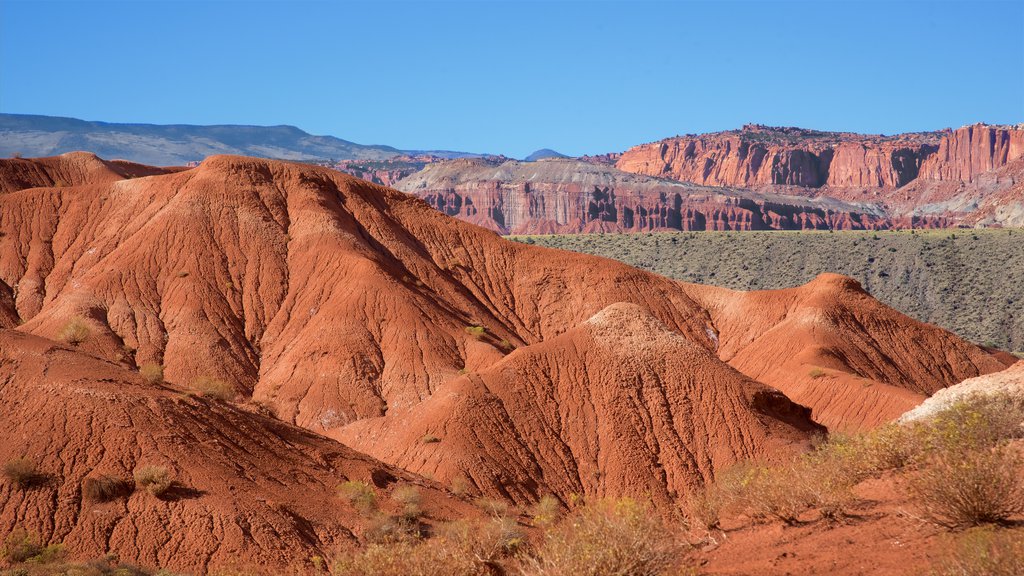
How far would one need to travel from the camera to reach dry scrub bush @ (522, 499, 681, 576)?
563 inches

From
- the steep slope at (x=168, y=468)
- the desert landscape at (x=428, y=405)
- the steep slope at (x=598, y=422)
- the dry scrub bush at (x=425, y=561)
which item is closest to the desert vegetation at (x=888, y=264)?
the desert landscape at (x=428, y=405)

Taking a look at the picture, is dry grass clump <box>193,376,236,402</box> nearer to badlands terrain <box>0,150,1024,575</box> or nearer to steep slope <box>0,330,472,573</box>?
badlands terrain <box>0,150,1024,575</box>

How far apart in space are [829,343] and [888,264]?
65771 millimetres

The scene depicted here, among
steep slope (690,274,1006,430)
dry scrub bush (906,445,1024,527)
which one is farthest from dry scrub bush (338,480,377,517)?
steep slope (690,274,1006,430)

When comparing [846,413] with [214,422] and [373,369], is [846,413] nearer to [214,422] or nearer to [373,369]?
[373,369]

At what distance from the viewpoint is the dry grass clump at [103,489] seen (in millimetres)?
27312

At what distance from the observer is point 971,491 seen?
14.8 meters

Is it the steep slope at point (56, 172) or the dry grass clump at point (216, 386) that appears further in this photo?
the steep slope at point (56, 172)

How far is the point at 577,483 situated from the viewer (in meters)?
41.0

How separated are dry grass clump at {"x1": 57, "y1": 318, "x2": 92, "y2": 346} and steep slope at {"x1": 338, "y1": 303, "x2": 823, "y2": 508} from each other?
1525 centimetres

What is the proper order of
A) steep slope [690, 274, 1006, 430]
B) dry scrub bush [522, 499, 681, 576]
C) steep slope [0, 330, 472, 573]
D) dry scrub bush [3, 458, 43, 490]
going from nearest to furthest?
dry scrub bush [522, 499, 681, 576]
steep slope [0, 330, 472, 573]
dry scrub bush [3, 458, 43, 490]
steep slope [690, 274, 1006, 430]

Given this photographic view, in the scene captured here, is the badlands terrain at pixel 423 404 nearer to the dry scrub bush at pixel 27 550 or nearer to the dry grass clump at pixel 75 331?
the dry scrub bush at pixel 27 550

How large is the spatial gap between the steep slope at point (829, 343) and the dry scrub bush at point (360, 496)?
105 ft

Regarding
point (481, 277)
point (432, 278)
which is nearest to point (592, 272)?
point (481, 277)
